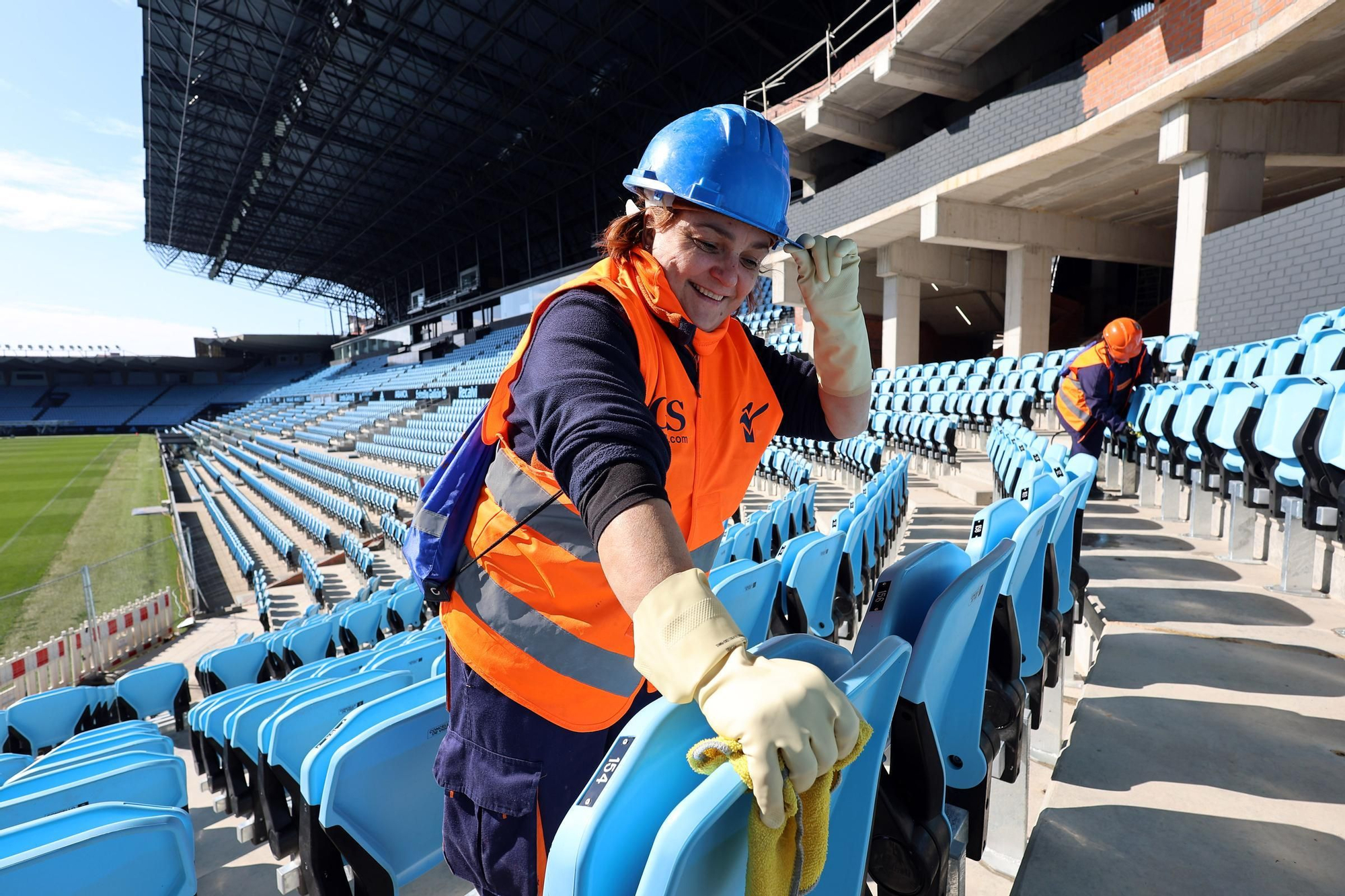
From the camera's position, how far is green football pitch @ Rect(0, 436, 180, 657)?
9.44 meters

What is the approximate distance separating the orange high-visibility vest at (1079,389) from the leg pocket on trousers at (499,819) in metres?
5.53

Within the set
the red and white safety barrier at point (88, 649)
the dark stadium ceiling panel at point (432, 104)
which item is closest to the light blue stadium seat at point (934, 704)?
the red and white safety barrier at point (88, 649)

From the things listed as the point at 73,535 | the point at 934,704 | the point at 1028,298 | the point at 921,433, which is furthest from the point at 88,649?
the point at 1028,298

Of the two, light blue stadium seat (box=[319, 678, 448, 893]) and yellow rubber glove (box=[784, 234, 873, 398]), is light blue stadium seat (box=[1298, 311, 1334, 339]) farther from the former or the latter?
light blue stadium seat (box=[319, 678, 448, 893])

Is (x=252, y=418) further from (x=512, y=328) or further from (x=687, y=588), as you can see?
(x=687, y=588)

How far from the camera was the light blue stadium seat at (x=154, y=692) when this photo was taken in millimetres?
5156

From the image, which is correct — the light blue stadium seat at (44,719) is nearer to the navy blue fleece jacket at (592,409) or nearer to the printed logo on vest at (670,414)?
the navy blue fleece jacket at (592,409)

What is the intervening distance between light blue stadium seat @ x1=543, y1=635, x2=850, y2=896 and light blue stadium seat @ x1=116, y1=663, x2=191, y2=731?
628 cm

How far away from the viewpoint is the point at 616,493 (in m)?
0.76

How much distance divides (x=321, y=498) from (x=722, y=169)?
18.7 metres

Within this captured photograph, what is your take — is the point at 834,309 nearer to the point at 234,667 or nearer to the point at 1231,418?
the point at 1231,418

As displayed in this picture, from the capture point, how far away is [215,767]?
3486mm

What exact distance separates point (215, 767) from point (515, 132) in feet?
93.7

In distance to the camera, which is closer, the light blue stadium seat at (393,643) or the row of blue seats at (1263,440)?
the row of blue seats at (1263,440)
